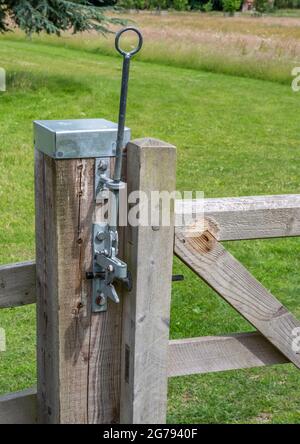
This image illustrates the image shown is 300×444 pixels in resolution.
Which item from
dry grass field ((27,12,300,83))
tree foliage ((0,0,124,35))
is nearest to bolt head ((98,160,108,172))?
tree foliage ((0,0,124,35))

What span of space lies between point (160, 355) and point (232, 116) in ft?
36.9

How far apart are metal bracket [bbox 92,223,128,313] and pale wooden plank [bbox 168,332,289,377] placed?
294 mm

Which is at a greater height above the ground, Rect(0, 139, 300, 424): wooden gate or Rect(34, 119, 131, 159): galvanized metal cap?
Rect(34, 119, 131, 159): galvanized metal cap

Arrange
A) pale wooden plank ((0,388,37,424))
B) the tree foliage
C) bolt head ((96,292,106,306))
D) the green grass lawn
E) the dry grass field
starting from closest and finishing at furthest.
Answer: bolt head ((96,292,106,306)) < pale wooden plank ((0,388,37,424)) < the green grass lawn < the tree foliage < the dry grass field

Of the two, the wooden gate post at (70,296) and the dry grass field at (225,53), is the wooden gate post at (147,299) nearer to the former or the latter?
the wooden gate post at (70,296)

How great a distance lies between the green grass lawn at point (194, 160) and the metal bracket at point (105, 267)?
1.76 metres

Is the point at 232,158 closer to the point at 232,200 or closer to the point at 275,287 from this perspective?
the point at 275,287

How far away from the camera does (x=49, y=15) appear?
529 inches

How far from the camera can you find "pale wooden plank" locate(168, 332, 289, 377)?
7.54 feet

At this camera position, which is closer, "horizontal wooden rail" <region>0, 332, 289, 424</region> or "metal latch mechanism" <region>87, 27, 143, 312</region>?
"metal latch mechanism" <region>87, 27, 143, 312</region>

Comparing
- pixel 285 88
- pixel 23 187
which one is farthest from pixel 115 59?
pixel 23 187

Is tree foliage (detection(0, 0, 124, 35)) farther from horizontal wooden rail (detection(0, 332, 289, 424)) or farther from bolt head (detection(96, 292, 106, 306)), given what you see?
bolt head (detection(96, 292, 106, 306))

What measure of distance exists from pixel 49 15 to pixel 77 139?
39.6 feet

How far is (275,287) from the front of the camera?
18.1ft
